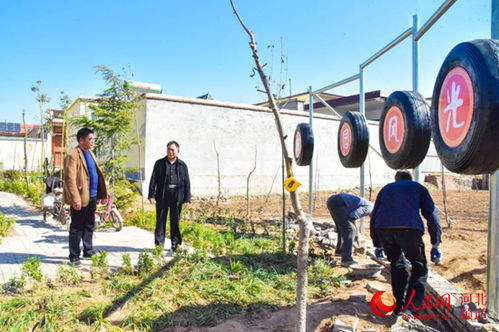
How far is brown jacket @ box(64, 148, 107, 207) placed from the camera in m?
4.74

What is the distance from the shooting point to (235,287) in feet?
13.9

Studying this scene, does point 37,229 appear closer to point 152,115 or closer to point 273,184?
point 152,115

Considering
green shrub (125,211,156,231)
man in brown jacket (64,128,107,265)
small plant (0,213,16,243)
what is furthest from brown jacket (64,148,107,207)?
green shrub (125,211,156,231)

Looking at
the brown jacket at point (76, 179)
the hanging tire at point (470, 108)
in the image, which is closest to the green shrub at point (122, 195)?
the brown jacket at point (76, 179)

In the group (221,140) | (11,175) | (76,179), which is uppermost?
(221,140)

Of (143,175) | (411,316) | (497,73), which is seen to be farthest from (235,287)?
(143,175)

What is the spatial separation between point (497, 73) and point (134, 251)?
5.14m

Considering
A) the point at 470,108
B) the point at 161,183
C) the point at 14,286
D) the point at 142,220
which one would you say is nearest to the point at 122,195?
the point at 142,220

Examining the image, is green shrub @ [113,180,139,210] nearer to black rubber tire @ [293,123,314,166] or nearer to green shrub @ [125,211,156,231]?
green shrub @ [125,211,156,231]

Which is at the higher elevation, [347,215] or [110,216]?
[347,215]

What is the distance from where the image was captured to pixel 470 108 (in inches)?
94.0

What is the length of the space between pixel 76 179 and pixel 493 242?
4688mm

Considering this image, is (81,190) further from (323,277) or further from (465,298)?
(465,298)

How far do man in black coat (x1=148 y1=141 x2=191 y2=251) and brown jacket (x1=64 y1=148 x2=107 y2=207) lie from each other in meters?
0.95
